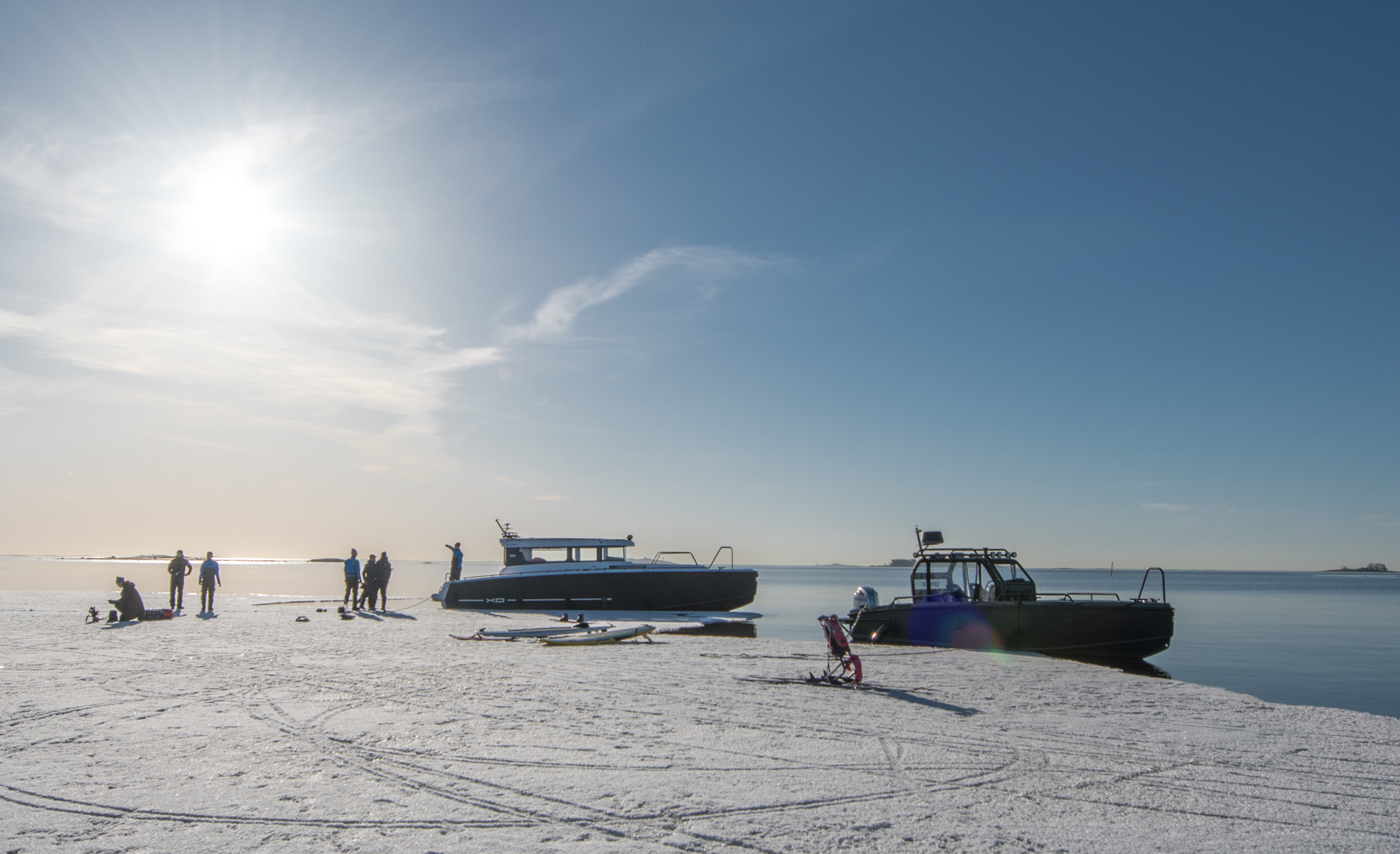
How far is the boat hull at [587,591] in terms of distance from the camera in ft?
93.0

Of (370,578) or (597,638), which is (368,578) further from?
(597,638)

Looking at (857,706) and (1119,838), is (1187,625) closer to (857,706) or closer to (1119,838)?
(857,706)

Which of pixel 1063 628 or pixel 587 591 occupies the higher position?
pixel 1063 628

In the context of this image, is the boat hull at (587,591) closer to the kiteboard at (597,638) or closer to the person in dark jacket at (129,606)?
the person in dark jacket at (129,606)

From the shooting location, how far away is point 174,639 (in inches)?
587

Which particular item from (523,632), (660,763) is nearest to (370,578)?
(523,632)

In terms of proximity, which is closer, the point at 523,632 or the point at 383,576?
the point at 523,632

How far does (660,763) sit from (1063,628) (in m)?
12.7

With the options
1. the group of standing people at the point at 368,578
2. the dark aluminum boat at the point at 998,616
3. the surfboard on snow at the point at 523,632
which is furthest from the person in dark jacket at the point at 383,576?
the dark aluminum boat at the point at 998,616

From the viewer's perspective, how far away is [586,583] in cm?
2833

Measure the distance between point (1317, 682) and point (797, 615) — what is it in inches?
827

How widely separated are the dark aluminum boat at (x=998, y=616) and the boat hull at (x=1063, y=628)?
1cm

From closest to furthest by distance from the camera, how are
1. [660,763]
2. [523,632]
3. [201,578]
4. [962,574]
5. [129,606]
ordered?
[660,763], [523,632], [962,574], [129,606], [201,578]

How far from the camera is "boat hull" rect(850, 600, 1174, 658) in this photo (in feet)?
52.0
